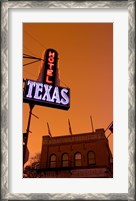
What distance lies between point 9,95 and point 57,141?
2.92 ft

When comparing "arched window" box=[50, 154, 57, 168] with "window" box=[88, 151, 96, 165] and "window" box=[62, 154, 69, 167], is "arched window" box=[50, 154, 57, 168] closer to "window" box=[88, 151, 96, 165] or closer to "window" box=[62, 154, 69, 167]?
"window" box=[62, 154, 69, 167]

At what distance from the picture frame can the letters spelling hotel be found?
23cm

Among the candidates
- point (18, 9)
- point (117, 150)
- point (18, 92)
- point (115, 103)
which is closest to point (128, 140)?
point (117, 150)

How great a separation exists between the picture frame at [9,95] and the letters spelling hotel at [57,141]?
9.1 inches

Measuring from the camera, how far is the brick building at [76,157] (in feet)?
11.9

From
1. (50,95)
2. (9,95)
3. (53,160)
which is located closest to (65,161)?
(53,160)

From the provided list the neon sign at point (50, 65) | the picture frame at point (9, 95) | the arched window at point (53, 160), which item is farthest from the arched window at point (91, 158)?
the neon sign at point (50, 65)

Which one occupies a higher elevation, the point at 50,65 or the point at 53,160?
the point at 50,65

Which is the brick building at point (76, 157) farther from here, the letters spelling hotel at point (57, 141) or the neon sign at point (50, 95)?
the neon sign at point (50, 95)

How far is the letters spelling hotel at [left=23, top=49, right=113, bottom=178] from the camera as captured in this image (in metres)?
3.67

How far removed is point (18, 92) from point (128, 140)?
121cm

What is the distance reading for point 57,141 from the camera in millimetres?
4023

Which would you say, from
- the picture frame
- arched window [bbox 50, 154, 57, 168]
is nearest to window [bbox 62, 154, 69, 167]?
arched window [bbox 50, 154, 57, 168]

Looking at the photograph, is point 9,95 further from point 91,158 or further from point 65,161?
point 91,158
